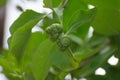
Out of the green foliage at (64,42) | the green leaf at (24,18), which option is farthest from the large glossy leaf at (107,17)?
the green leaf at (24,18)

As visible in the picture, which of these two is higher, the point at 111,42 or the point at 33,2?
the point at 33,2

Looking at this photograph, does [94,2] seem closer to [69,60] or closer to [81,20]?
[81,20]

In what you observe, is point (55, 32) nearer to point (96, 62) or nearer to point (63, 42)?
point (63, 42)

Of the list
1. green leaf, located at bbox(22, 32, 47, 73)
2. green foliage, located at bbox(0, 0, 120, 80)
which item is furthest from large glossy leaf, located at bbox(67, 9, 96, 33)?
green leaf, located at bbox(22, 32, 47, 73)

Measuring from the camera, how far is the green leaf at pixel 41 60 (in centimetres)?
64

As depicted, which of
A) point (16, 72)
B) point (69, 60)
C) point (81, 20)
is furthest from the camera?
point (16, 72)

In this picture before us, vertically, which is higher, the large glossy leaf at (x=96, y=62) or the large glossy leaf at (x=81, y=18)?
the large glossy leaf at (x=96, y=62)

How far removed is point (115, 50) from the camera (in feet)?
2.63

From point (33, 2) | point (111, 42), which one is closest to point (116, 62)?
point (111, 42)

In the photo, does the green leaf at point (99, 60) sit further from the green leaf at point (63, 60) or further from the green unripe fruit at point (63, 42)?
the green unripe fruit at point (63, 42)

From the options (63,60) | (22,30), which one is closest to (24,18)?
(22,30)

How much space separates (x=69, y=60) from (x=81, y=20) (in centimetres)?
18

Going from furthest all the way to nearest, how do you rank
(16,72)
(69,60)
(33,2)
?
(33,2) → (16,72) → (69,60)

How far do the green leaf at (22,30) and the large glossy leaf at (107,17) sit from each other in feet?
0.38
